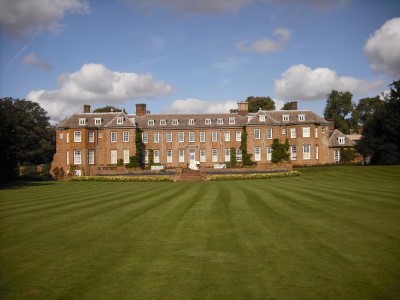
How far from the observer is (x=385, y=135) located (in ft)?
156

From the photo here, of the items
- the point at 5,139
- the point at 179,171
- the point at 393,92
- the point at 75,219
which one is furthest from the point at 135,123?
the point at 75,219

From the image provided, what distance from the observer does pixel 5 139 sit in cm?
3784

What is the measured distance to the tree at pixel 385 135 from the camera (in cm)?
4562

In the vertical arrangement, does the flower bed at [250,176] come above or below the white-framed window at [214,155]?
below

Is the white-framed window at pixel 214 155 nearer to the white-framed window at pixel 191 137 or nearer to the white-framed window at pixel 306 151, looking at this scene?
the white-framed window at pixel 191 137

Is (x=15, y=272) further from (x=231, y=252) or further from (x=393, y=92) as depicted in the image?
(x=393, y=92)

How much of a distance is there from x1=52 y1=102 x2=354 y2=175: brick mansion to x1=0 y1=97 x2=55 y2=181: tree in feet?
27.6

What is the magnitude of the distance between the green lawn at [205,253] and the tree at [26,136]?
27744mm

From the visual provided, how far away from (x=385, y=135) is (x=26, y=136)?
62948mm

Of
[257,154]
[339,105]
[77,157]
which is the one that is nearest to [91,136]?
[77,157]

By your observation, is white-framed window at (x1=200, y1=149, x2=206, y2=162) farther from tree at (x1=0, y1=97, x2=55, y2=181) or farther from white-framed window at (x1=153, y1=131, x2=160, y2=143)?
tree at (x1=0, y1=97, x2=55, y2=181)

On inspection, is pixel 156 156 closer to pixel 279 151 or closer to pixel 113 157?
pixel 113 157

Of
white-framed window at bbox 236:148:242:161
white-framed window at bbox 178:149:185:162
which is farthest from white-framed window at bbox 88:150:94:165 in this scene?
white-framed window at bbox 236:148:242:161

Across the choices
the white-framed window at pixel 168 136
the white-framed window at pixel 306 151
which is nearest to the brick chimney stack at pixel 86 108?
the white-framed window at pixel 168 136
